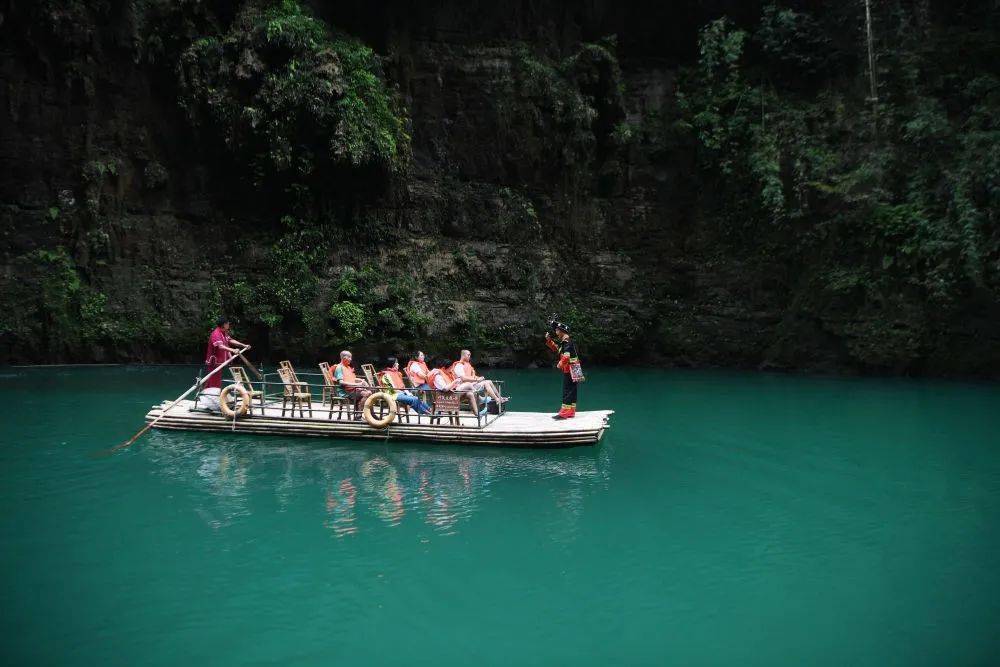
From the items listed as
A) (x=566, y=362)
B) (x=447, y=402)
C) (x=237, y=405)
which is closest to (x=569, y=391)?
(x=566, y=362)

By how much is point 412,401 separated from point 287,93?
13.9 m

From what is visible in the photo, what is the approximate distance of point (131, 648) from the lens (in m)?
5.64

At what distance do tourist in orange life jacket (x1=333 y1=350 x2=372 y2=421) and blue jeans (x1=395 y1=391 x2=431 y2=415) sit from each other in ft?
1.74

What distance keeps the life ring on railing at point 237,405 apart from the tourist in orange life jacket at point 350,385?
1.62 metres

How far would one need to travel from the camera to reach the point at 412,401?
1298 cm

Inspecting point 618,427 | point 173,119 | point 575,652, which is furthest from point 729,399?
point 173,119

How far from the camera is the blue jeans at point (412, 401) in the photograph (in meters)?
12.9

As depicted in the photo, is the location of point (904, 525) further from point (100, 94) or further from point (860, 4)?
point (100, 94)

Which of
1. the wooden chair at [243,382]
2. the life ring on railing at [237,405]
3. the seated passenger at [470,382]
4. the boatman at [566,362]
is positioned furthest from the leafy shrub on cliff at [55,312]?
the boatman at [566,362]

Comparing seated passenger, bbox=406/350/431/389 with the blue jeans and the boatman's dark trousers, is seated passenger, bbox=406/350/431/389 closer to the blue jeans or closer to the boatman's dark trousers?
the blue jeans

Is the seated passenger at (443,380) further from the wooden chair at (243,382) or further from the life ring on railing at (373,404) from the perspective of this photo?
the wooden chair at (243,382)

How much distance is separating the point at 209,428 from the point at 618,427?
302 inches

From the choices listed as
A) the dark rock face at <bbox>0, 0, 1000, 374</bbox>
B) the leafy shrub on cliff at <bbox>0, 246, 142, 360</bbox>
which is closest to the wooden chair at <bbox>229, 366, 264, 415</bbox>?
the dark rock face at <bbox>0, 0, 1000, 374</bbox>

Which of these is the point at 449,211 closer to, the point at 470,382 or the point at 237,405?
the point at 470,382
